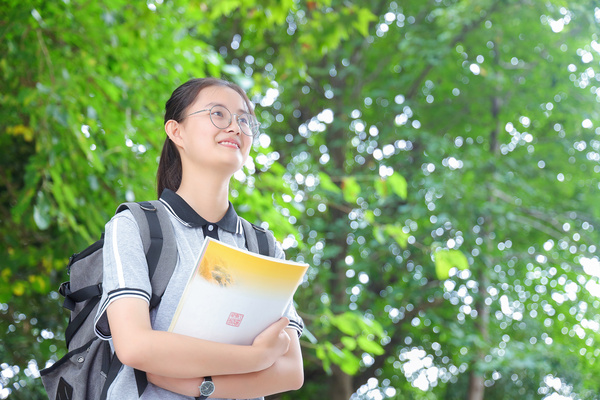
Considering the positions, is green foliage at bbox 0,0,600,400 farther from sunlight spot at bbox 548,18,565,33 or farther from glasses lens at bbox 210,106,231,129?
glasses lens at bbox 210,106,231,129

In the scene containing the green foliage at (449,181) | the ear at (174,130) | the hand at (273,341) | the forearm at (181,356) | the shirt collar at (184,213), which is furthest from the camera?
the green foliage at (449,181)

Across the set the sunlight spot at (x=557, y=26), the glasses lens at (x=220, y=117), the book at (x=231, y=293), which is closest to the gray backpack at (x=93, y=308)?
the book at (x=231, y=293)

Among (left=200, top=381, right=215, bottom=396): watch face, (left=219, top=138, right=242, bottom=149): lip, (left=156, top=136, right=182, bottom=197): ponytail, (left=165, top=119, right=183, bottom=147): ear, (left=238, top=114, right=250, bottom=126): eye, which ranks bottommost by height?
(left=200, top=381, right=215, bottom=396): watch face

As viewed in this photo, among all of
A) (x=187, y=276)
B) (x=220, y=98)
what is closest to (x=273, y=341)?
(x=187, y=276)

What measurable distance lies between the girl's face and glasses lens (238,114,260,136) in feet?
0.04

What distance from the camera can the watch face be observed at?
40.6 inches

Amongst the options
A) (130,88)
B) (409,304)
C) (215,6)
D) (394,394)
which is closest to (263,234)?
(130,88)

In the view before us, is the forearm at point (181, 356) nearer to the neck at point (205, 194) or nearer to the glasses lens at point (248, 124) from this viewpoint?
the neck at point (205, 194)

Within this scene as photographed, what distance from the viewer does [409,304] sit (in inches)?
278

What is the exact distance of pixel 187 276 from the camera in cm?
111

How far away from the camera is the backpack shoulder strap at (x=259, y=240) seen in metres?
1.27

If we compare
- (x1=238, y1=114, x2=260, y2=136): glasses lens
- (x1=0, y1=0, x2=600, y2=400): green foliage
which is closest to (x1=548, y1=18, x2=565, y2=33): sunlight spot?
(x1=0, y1=0, x2=600, y2=400): green foliage

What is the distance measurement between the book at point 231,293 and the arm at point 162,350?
0.03 m

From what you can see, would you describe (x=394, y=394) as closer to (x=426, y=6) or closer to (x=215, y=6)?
(x=426, y=6)
